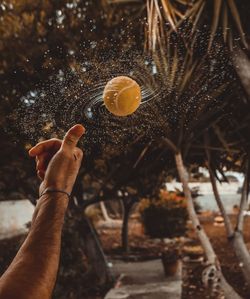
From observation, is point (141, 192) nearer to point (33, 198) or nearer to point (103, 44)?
point (33, 198)

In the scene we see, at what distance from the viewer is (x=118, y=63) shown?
449cm

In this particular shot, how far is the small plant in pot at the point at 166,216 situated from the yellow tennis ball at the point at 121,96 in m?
10.5

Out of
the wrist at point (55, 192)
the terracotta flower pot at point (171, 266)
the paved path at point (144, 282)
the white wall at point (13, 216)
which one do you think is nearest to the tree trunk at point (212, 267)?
the paved path at point (144, 282)

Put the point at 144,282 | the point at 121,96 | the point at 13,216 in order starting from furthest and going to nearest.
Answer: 1. the point at 13,216
2. the point at 144,282
3. the point at 121,96

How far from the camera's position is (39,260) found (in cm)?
102

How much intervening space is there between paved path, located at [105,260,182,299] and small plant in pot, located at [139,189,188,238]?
11.1ft

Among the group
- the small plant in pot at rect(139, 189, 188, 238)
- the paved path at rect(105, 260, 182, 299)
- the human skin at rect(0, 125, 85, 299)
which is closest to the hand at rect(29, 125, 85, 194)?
the human skin at rect(0, 125, 85, 299)

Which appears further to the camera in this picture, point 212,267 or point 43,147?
point 212,267

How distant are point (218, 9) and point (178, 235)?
1066 centimetres

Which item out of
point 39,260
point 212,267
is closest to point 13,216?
point 212,267

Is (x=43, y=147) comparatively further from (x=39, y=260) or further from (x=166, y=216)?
(x=166, y=216)

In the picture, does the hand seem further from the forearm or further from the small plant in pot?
the small plant in pot

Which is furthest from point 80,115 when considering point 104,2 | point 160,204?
point 160,204

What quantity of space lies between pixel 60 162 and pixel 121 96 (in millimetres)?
1901
